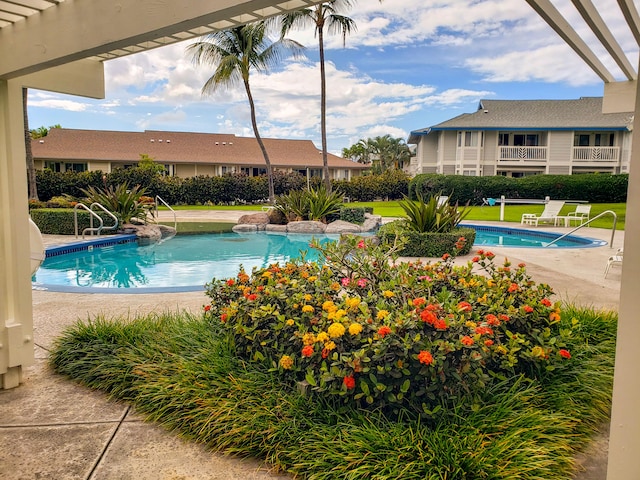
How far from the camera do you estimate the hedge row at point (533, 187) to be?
2647 cm

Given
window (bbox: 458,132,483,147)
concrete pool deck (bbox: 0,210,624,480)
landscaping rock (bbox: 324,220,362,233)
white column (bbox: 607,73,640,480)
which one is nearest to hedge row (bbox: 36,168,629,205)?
window (bbox: 458,132,483,147)

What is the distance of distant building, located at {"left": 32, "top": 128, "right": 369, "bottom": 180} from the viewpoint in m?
35.7

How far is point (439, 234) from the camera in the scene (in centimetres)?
990

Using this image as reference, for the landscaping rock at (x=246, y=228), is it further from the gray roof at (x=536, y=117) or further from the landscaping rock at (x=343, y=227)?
the gray roof at (x=536, y=117)

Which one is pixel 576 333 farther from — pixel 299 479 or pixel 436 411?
pixel 299 479

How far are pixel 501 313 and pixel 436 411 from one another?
101 cm

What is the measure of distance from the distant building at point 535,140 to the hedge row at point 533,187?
791 centimetres

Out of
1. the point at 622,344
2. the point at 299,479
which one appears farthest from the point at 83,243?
the point at 622,344

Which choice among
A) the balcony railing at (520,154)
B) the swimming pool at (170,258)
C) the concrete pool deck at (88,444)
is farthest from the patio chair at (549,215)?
the balcony railing at (520,154)

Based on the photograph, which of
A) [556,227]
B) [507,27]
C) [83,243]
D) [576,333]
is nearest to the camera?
[576,333]

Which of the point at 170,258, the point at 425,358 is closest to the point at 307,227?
the point at 170,258

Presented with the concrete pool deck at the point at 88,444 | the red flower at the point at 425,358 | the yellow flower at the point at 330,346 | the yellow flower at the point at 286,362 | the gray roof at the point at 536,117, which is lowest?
the concrete pool deck at the point at 88,444

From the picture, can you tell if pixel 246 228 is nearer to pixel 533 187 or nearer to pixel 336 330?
pixel 336 330

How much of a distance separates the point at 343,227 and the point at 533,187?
1671 cm
